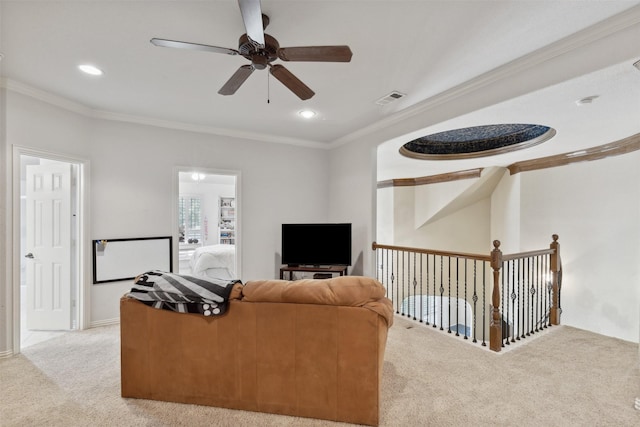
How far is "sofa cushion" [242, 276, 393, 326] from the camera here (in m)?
1.82

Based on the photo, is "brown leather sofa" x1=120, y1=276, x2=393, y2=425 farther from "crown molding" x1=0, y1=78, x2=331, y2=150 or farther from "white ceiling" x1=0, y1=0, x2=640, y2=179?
"crown molding" x1=0, y1=78, x2=331, y2=150

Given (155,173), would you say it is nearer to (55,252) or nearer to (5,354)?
(55,252)

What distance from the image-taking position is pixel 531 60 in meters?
2.34

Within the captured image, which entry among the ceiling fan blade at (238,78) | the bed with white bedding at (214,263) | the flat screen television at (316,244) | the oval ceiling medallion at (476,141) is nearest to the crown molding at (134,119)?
the flat screen television at (316,244)

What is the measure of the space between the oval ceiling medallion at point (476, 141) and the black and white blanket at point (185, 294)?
157 inches

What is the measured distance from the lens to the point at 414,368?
2598mm

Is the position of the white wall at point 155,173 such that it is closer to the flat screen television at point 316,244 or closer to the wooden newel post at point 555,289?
the flat screen television at point 316,244

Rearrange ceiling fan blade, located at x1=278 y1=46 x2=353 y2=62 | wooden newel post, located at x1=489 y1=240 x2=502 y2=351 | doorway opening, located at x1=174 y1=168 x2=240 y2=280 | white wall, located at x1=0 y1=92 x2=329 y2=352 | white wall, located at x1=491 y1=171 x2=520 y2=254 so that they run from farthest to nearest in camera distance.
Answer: doorway opening, located at x1=174 y1=168 x2=240 y2=280 → white wall, located at x1=491 y1=171 x2=520 y2=254 → white wall, located at x1=0 y1=92 x2=329 y2=352 → wooden newel post, located at x1=489 y1=240 x2=502 y2=351 → ceiling fan blade, located at x1=278 y1=46 x2=353 y2=62

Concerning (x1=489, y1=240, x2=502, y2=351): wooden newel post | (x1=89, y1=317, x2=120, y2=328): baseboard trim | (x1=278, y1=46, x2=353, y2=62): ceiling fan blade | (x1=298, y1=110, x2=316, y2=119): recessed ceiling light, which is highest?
(x1=298, y1=110, x2=316, y2=119): recessed ceiling light

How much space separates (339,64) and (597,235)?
15.1 ft

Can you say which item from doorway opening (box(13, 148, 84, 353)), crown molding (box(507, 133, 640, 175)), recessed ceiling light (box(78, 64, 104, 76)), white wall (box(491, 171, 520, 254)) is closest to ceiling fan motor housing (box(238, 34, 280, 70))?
recessed ceiling light (box(78, 64, 104, 76))

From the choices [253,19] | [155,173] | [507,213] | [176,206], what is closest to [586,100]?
[253,19]

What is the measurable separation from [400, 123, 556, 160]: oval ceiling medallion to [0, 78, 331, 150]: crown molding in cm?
176

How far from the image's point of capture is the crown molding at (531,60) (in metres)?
1.88
